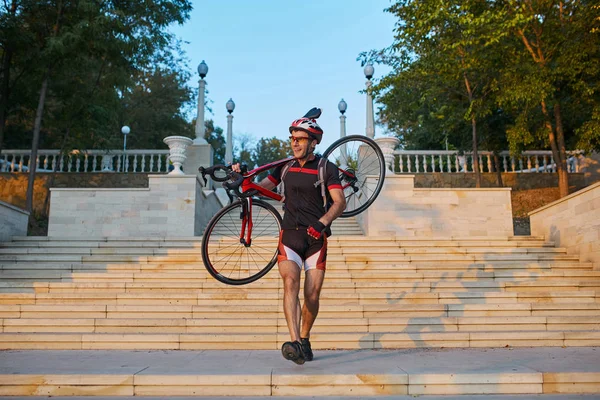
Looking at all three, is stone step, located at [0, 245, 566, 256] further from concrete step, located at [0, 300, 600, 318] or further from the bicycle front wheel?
concrete step, located at [0, 300, 600, 318]

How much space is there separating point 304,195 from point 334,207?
1.12 ft

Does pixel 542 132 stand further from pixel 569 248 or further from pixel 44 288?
pixel 44 288

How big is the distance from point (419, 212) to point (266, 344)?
308 inches

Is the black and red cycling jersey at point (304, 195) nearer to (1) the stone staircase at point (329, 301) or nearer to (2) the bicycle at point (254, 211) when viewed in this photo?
(2) the bicycle at point (254, 211)

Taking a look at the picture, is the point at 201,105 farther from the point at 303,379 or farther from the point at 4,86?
the point at 303,379

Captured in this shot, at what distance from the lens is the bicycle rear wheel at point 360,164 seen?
607cm

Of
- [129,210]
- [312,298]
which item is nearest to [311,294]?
[312,298]

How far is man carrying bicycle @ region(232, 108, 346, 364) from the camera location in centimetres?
470

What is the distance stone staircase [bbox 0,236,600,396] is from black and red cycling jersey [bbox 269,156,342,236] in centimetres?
133

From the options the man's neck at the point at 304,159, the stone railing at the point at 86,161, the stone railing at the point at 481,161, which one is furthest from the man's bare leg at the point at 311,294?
the stone railing at the point at 481,161

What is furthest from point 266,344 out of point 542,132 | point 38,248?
point 542,132

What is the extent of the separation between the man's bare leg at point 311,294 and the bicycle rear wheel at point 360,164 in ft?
3.62

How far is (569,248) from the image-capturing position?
10430 mm

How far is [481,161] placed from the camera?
19.8 meters
